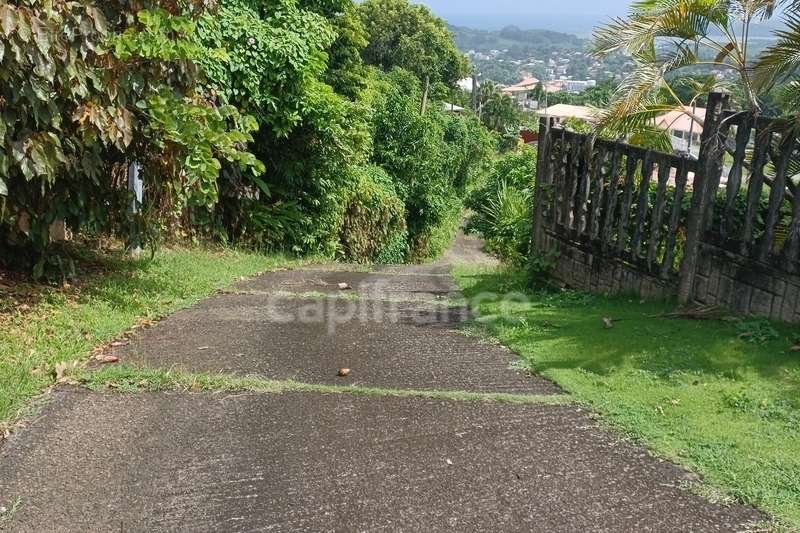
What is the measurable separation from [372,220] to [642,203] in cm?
960

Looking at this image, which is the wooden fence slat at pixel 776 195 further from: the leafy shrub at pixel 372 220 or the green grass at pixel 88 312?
the leafy shrub at pixel 372 220

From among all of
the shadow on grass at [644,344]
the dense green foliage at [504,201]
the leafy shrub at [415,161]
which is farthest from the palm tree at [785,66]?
the leafy shrub at [415,161]

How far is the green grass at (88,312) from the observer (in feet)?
16.6

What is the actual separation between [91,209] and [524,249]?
19.7 ft

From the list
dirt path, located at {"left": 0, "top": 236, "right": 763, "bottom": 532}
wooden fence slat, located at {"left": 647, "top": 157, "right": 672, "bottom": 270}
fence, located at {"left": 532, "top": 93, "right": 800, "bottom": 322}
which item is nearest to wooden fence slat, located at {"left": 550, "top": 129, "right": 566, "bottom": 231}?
fence, located at {"left": 532, "top": 93, "right": 800, "bottom": 322}

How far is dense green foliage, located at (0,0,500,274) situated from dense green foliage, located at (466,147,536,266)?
120cm

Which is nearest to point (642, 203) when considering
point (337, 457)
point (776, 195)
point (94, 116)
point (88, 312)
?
point (776, 195)

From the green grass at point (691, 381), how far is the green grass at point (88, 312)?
10.3ft

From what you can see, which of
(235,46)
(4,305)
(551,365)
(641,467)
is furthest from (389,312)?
(235,46)

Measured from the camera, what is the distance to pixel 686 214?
7.51 m

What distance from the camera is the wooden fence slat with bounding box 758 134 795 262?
642 centimetres

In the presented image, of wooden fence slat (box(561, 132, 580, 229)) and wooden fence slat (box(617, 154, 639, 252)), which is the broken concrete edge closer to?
wooden fence slat (box(617, 154, 639, 252))

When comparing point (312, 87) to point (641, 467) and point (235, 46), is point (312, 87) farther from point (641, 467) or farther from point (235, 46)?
point (641, 467)

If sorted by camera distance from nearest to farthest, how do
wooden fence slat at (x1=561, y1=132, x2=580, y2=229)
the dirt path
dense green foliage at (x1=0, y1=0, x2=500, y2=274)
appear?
the dirt path
dense green foliage at (x1=0, y1=0, x2=500, y2=274)
wooden fence slat at (x1=561, y1=132, x2=580, y2=229)
